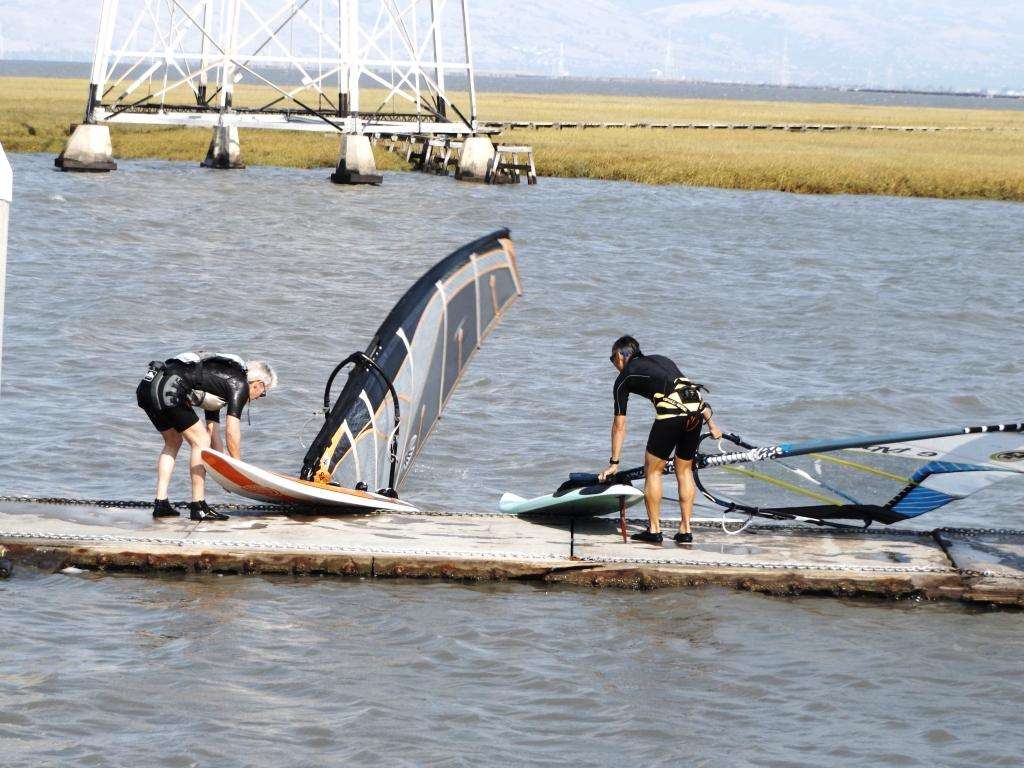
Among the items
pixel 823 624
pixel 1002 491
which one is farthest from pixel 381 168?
pixel 823 624

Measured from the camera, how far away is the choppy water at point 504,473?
873 cm

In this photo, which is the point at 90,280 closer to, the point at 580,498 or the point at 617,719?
the point at 580,498

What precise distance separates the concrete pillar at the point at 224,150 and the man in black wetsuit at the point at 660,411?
42566 mm

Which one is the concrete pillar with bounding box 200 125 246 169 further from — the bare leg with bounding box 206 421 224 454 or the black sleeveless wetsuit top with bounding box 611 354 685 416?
the black sleeveless wetsuit top with bounding box 611 354 685 416

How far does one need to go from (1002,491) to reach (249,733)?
916 centimetres

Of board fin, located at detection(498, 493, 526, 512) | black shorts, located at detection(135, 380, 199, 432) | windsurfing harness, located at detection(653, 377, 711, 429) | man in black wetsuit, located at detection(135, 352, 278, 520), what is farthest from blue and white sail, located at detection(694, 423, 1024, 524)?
black shorts, located at detection(135, 380, 199, 432)

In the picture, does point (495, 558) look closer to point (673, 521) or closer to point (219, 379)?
point (673, 521)

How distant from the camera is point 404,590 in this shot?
430 inches

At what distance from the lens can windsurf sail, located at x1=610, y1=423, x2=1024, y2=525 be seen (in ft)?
36.8

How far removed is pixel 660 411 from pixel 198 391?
11.6ft

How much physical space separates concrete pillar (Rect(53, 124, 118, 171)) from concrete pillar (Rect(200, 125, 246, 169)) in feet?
14.1

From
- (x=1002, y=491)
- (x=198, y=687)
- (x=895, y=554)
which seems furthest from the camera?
(x=1002, y=491)

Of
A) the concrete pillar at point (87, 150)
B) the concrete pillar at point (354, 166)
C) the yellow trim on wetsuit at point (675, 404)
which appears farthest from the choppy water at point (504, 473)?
the concrete pillar at point (87, 150)

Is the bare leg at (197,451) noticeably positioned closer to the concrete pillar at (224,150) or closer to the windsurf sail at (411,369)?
the windsurf sail at (411,369)
